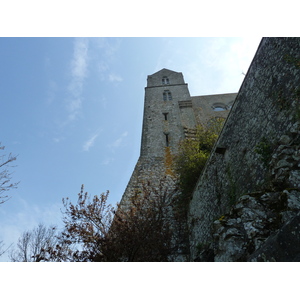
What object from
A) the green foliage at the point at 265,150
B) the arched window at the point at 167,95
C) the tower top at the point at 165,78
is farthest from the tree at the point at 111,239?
the tower top at the point at 165,78

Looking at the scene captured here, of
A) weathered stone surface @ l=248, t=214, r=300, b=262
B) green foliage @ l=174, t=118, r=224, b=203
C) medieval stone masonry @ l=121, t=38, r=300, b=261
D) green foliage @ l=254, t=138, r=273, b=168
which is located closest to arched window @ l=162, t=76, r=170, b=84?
green foliage @ l=174, t=118, r=224, b=203

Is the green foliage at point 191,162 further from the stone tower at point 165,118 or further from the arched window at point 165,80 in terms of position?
the arched window at point 165,80

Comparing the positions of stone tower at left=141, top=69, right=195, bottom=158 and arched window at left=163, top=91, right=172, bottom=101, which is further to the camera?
arched window at left=163, top=91, right=172, bottom=101

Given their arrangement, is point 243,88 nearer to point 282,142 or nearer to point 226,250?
point 282,142

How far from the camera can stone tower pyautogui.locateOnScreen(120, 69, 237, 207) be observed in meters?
14.4

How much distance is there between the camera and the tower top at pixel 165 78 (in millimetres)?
23263

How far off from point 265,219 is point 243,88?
4.34m

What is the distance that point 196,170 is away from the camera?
462 inches

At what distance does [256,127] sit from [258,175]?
1.18m

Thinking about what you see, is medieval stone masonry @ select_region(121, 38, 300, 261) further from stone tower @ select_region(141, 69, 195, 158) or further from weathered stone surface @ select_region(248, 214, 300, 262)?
stone tower @ select_region(141, 69, 195, 158)

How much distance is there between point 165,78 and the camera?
24.2 meters

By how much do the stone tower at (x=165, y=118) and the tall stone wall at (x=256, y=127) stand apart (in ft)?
19.7

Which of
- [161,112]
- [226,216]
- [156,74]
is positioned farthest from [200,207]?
[156,74]

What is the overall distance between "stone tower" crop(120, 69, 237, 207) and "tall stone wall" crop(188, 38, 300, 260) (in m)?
5.99
